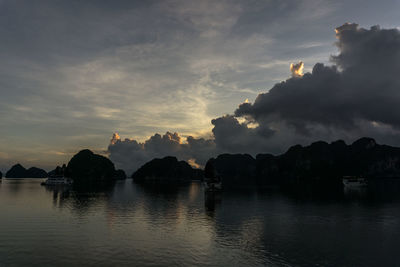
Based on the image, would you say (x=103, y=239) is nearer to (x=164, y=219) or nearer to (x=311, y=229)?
(x=164, y=219)

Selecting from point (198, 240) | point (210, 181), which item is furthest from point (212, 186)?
point (198, 240)

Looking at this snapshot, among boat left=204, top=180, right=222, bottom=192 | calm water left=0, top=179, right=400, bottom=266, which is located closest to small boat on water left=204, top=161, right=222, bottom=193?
boat left=204, top=180, right=222, bottom=192

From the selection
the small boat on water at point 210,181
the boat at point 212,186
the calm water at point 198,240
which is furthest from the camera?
the small boat on water at point 210,181

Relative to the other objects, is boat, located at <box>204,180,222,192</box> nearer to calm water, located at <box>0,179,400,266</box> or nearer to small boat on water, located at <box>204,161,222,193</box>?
small boat on water, located at <box>204,161,222,193</box>

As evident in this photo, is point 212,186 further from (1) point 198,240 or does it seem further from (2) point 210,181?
(1) point 198,240

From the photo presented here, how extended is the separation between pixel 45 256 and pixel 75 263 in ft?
19.8

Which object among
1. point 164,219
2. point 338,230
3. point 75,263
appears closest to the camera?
point 75,263

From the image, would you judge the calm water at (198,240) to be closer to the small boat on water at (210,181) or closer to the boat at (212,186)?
the boat at (212,186)

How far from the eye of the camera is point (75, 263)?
35750 mm

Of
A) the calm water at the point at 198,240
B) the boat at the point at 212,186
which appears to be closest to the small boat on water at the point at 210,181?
the boat at the point at 212,186

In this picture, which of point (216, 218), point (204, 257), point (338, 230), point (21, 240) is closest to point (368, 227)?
point (338, 230)

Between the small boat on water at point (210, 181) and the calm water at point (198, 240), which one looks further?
the small boat on water at point (210, 181)

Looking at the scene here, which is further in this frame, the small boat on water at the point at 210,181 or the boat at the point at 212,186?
the small boat on water at the point at 210,181

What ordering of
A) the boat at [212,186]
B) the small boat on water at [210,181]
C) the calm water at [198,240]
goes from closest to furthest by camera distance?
the calm water at [198,240]
the boat at [212,186]
the small boat on water at [210,181]
